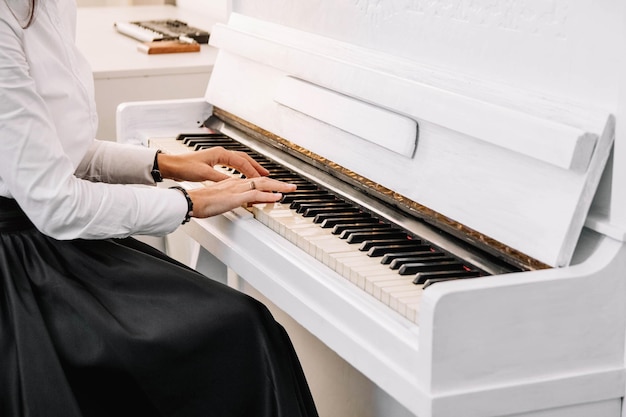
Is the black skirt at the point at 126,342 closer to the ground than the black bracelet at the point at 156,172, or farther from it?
closer to the ground

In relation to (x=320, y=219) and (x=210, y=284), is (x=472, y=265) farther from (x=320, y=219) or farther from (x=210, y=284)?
(x=210, y=284)

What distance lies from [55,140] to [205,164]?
1.46 ft

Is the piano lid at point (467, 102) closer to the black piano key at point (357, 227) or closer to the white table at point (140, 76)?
the black piano key at point (357, 227)

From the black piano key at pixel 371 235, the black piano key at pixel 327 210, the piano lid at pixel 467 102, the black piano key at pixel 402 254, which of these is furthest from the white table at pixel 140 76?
the black piano key at pixel 402 254

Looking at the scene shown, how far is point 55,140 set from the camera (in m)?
1.53

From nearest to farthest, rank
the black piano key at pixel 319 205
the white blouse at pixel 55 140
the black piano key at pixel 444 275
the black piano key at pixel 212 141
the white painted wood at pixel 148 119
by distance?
1. the black piano key at pixel 444 275
2. the white blouse at pixel 55 140
3. the black piano key at pixel 319 205
4. the black piano key at pixel 212 141
5. the white painted wood at pixel 148 119

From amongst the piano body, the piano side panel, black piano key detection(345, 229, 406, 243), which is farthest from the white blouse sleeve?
the piano side panel

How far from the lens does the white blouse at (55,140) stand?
4.91 ft

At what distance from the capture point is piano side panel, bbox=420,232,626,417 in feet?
3.99

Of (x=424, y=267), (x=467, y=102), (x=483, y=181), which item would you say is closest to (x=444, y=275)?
(x=424, y=267)

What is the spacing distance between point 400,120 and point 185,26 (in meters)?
2.19

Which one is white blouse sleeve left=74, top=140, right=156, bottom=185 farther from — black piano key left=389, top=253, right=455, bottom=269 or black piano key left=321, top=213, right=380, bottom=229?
black piano key left=389, top=253, right=455, bottom=269

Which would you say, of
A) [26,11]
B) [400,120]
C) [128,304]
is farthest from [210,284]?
[26,11]

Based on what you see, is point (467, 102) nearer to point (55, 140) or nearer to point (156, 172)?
point (55, 140)
